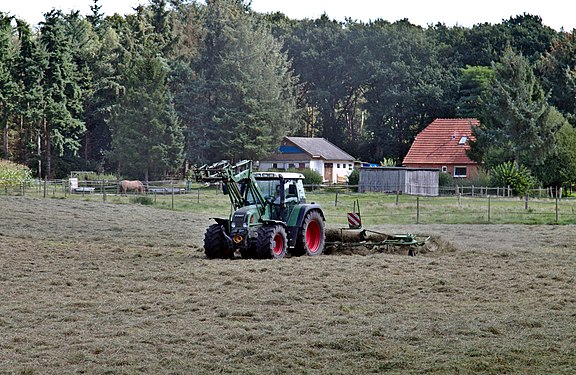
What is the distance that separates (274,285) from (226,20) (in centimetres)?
6504

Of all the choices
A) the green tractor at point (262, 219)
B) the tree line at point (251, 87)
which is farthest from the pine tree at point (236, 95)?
→ the green tractor at point (262, 219)

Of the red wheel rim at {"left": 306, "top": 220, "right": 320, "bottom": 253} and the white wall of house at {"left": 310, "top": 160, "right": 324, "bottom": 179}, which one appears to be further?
the white wall of house at {"left": 310, "top": 160, "right": 324, "bottom": 179}

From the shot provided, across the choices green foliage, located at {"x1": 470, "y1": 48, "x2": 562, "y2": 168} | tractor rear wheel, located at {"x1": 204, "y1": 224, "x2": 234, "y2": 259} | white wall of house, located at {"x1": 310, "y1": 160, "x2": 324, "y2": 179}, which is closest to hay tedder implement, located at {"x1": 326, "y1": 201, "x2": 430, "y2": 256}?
tractor rear wheel, located at {"x1": 204, "y1": 224, "x2": 234, "y2": 259}

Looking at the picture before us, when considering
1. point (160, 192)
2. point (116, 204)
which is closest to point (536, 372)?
point (116, 204)

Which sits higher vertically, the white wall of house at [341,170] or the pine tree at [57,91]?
the pine tree at [57,91]

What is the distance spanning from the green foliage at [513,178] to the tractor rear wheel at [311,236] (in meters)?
32.7

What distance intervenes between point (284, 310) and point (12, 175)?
4375 cm

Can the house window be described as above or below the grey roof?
below

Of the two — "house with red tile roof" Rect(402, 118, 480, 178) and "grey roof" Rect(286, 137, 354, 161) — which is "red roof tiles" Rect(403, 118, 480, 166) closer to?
"house with red tile roof" Rect(402, 118, 480, 178)

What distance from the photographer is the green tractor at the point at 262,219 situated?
71.9ft

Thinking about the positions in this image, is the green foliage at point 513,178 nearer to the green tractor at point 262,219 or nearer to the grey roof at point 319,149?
the grey roof at point 319,149

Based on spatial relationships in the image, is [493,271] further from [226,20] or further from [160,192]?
[226,20]

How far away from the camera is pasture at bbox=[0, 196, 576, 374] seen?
1099 centimetres

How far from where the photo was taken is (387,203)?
46.5m
